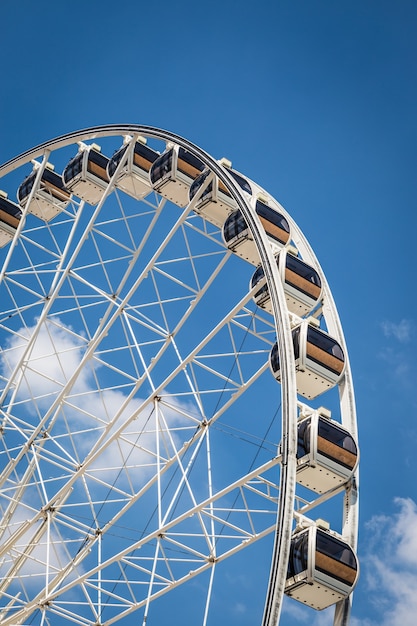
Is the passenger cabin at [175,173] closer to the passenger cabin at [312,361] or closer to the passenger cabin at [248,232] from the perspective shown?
the passenger cabin at [248,232]

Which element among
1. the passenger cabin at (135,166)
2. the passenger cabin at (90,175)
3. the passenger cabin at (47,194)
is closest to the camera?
the passenger cabin at (135,166)

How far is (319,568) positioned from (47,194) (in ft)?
51.0

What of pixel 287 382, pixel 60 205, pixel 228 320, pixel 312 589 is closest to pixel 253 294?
pixel 228 320

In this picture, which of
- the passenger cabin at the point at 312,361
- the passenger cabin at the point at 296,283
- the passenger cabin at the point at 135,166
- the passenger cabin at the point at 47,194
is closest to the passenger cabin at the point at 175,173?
the passenger cabin at the point at 135,166

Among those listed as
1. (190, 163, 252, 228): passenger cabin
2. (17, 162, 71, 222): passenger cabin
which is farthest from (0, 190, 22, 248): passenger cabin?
(190, 163, 252, 228): passenger cabin

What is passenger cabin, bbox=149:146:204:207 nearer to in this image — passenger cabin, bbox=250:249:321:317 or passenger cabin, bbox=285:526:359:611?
passenger cabin, bbox=250:249:321:317

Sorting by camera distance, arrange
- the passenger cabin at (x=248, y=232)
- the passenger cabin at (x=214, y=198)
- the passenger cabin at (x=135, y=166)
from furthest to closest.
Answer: the passenger cabin at (x=135, y=166)
the passenger cabin at (x=214, y=198)
the passenger cabin at (x=248, y=232)

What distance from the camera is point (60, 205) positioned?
98.0ft

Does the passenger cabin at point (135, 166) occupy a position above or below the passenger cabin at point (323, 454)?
above

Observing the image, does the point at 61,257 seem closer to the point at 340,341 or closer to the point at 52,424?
the point at 52,424

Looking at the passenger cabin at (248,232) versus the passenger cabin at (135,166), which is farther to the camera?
the passenger cabin at (135,166)

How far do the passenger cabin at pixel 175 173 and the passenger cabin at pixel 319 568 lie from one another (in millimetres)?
9832

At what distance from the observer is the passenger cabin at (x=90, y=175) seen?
2738cm

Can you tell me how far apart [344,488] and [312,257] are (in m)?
6.41
